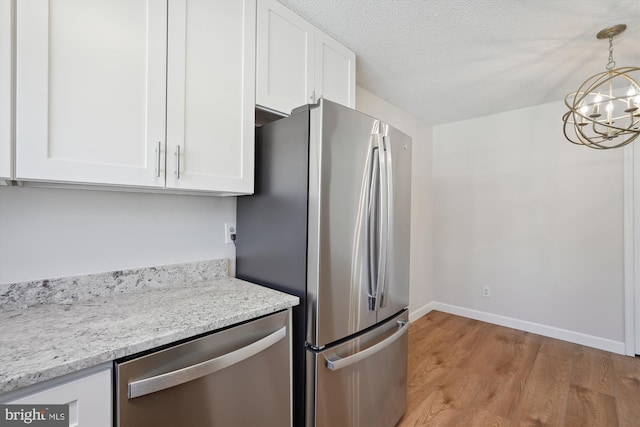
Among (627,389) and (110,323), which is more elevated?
(110,323)

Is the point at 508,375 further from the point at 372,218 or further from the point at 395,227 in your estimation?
the point at 372,218

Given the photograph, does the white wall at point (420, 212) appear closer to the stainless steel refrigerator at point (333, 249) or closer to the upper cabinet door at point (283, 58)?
the upper cabinet door at point (283, 58)

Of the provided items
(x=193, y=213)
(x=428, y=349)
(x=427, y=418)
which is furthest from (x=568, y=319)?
(x=193, y=213)

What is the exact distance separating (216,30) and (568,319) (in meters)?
3.86

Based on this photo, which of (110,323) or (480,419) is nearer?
(110,323)

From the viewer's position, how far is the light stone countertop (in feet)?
2.40

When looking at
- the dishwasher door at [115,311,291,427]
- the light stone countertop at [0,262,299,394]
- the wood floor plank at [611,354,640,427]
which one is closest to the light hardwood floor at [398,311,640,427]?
the wood floor plank at [611,354,640,427]

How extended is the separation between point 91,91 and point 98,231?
0.62 metres

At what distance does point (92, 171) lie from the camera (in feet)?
3.33

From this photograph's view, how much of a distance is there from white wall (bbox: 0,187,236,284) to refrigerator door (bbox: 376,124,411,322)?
3.19 feet

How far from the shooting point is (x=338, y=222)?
1.33m

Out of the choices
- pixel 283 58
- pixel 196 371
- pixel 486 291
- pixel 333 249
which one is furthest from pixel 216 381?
pixel 486 291

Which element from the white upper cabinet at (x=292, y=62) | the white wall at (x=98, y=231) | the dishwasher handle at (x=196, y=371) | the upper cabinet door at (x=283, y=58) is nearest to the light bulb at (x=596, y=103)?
the white upper cabinet at (x=292, y=62)

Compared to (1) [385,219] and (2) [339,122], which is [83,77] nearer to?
(2) [339,122]
